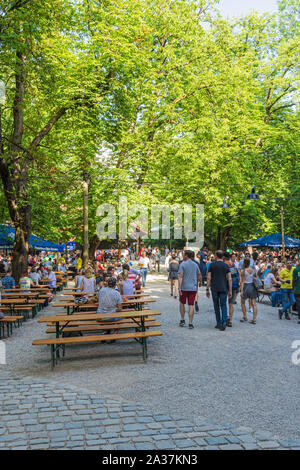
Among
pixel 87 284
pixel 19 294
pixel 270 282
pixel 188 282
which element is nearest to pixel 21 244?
pixel 19 294

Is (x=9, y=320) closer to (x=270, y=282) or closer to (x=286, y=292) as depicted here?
(x=286, y=292)

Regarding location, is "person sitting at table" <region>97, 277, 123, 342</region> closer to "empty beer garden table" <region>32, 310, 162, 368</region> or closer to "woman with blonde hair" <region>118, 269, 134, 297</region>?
"empty beer garden table" <region>32, 310, 162, 368</region>

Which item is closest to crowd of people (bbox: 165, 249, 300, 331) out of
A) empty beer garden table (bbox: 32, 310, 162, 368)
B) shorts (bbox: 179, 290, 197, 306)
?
shorts (bbox: 179, 290, 197, 306)

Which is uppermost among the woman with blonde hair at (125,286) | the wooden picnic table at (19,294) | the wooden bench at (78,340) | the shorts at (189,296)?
the woman with blonde hair at (125,286)

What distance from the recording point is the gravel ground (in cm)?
468

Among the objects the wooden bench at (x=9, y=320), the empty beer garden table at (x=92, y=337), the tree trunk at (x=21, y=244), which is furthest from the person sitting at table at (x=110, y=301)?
the tree trunk at (x=21, y=244)

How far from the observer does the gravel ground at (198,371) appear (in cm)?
468

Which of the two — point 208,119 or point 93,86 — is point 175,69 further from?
point 93,86

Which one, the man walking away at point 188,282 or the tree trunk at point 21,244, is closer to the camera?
the man walking away at point 188,282

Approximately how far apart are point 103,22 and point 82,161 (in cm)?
581

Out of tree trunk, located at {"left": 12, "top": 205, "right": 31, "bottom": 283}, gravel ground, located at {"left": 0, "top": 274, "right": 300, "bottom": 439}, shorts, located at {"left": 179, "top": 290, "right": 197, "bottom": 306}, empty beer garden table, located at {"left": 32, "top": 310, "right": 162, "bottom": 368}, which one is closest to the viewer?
gravel ground, located at {"left": 0, "top": 274, "right": 300, "bottom": 439}

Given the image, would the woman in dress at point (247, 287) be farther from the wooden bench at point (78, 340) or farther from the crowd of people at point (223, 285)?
the wooden bench at point (78, 340)

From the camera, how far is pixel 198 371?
20.3ft

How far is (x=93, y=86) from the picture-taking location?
48.4 feet
